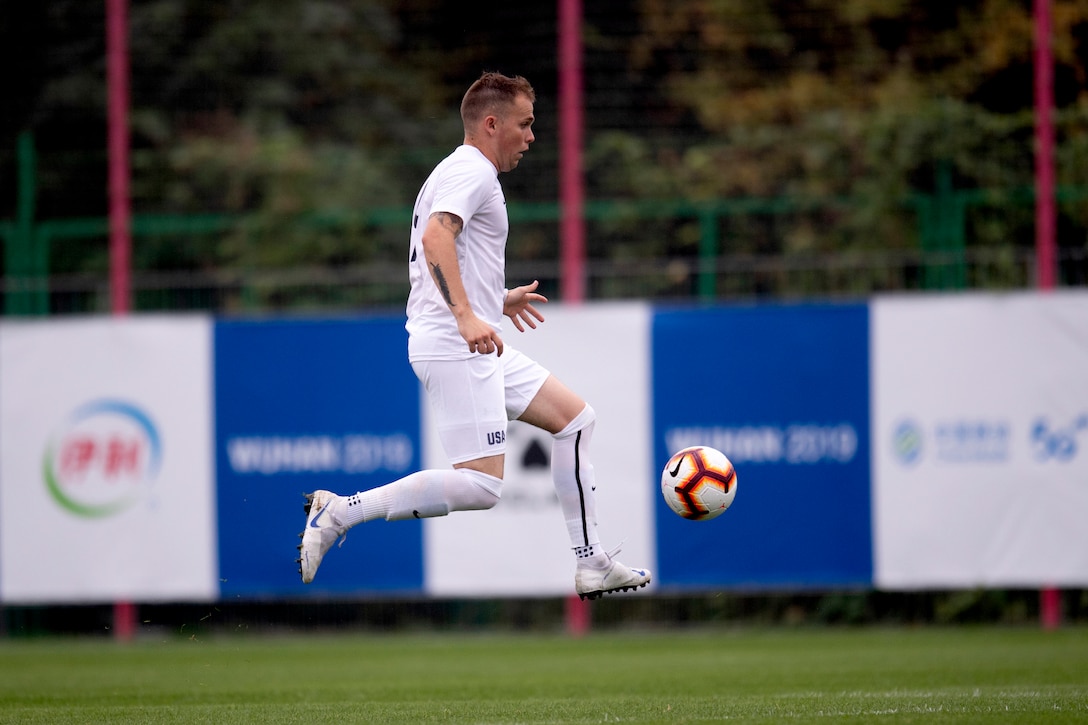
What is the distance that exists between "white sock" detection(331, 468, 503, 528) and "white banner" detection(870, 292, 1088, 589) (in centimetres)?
463

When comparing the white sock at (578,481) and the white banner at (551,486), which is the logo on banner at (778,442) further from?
the white sock at (578,481)

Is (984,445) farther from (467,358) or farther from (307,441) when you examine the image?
(467,358)

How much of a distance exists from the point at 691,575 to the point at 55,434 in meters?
4.74

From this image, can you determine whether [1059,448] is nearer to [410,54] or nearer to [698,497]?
[698,497]

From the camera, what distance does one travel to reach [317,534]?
6.04 metres

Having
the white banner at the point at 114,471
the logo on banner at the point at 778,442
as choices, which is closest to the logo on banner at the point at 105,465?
the white banner at the point at 114,471

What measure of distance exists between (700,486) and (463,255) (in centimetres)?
147

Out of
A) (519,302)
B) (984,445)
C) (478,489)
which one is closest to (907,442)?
(984,445)

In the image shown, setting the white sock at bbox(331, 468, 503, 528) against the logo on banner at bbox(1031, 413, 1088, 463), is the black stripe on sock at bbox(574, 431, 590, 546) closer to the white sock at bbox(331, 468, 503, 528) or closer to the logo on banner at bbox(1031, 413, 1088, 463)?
the white sock at bbox(331, 468, 503, 528)

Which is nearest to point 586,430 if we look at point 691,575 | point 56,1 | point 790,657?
point 790,657

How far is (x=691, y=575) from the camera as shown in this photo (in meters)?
9.98

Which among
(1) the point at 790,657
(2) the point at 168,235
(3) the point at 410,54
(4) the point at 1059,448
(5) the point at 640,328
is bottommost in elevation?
(1) the point at 790,657

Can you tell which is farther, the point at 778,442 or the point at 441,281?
the point at 778,442

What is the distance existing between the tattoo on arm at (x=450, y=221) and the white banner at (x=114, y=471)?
16.6 ft
